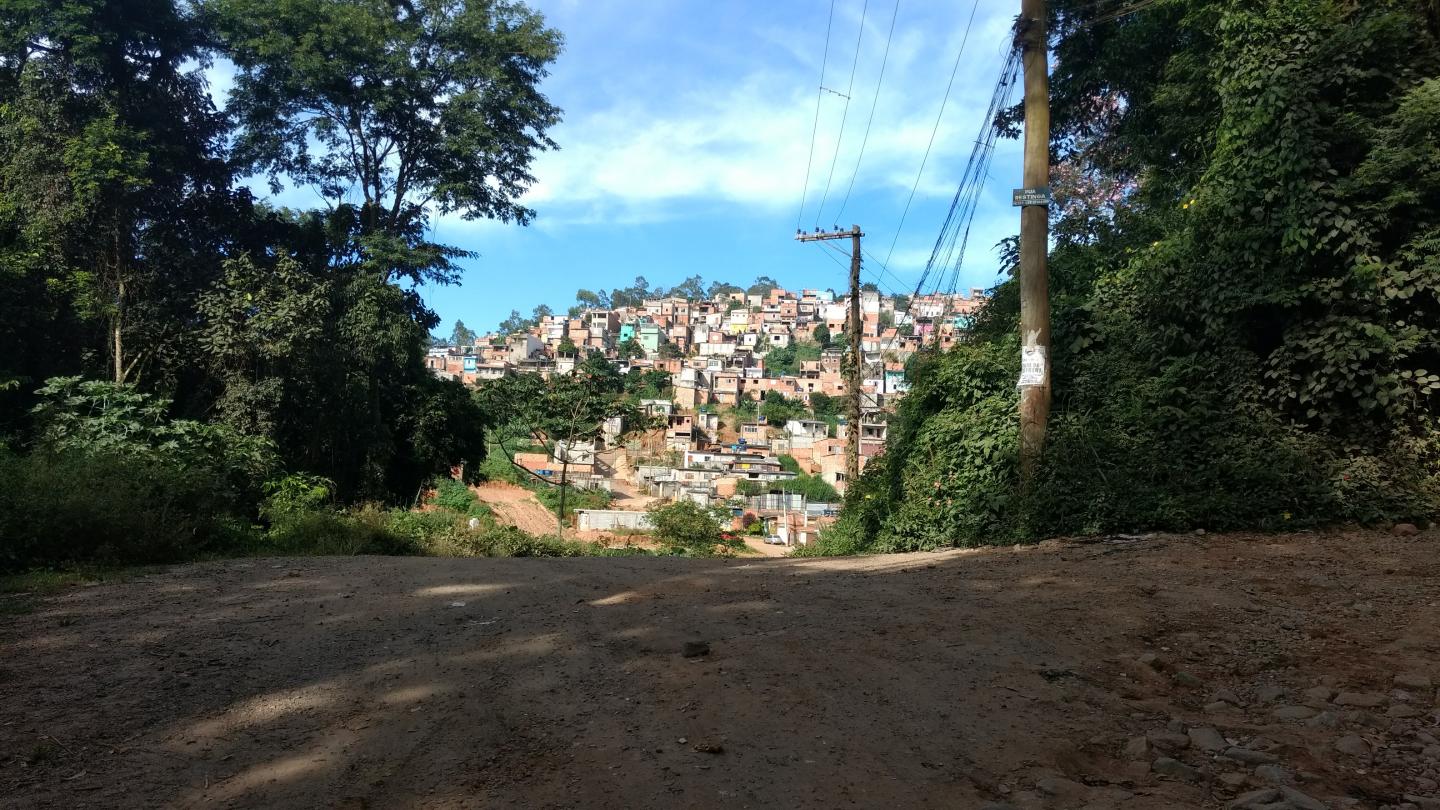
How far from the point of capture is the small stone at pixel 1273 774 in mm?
3389

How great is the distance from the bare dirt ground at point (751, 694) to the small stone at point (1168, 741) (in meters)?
0.01

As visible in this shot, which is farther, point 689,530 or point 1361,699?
point 689,530

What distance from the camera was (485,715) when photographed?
420 cm

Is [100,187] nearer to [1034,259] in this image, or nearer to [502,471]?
[1034,259]

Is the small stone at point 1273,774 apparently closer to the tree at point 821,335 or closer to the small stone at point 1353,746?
the small stone at point 1353,746

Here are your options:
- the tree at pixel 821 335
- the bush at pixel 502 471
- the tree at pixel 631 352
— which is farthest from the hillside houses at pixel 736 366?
the bush at pixel 502 471

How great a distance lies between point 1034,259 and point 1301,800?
7.92 metres

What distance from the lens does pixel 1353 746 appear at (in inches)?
143

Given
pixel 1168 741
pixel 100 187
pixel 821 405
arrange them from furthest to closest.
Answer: pixel 821 405 → pixel 100 187 → pixel 1168 741

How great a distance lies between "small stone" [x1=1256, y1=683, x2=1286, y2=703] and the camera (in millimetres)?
4217

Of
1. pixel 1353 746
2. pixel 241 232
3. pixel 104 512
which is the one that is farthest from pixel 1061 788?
pixel 241 232

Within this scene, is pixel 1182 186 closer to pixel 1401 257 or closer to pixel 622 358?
pixel 1401 257

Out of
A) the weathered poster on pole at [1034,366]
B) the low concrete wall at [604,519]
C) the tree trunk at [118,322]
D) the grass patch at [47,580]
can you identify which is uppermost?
the tree trunk at [118,322]

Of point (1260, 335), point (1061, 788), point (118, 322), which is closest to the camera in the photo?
point (1061, 788)
